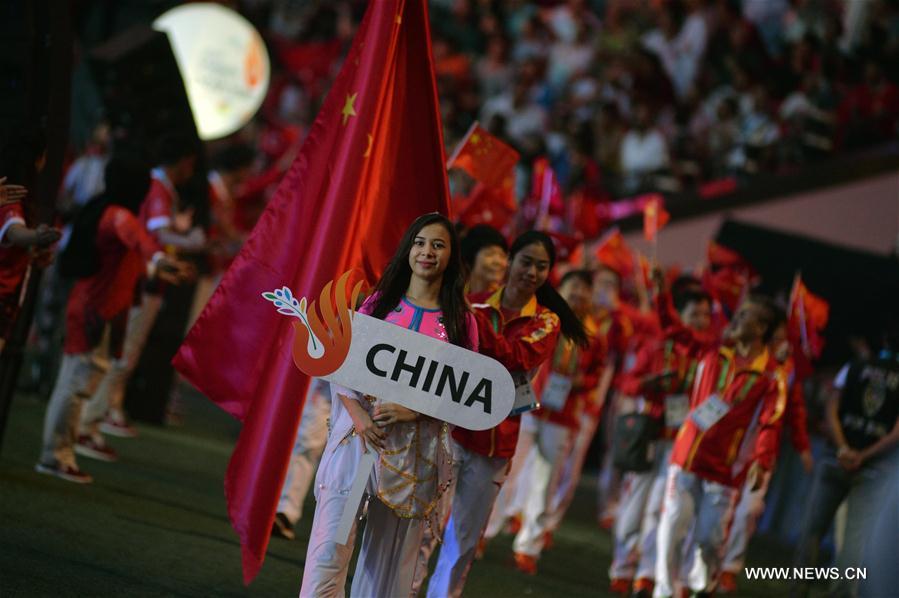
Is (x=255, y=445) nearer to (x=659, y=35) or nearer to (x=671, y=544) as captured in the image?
(x=671, y=544)

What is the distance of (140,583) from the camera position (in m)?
6.32

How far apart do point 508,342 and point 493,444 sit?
844 millimetres

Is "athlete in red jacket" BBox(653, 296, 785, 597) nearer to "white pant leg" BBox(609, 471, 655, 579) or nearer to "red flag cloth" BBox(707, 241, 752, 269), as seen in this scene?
"white pant leg" BBox(609, 471, 655, 579)

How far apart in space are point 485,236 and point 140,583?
259 centimetres

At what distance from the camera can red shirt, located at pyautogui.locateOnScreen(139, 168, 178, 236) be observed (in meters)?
9.56

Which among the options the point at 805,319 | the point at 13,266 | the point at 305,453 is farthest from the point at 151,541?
the point at 805,319

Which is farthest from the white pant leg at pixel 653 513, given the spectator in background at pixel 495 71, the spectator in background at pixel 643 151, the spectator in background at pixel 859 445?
the spectator in background at pixel 495 71

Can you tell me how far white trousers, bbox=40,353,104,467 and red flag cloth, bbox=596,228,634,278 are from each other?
473 centimetres

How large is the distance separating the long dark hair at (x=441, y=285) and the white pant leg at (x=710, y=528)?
3.19 metres

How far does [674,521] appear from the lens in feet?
26.0

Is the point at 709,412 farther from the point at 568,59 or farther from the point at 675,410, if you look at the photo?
the point at 568,59

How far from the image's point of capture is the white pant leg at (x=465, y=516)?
6.30 m

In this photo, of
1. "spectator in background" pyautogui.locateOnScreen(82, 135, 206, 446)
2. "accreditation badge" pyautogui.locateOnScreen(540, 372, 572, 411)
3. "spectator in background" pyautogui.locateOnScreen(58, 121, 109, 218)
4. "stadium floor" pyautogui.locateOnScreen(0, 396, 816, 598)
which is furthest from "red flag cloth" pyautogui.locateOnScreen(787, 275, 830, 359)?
"spectator in background" pyautogui.locateOnScreen(58, 121, 109, 218)

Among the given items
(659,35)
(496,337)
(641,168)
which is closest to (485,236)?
(496,337)
